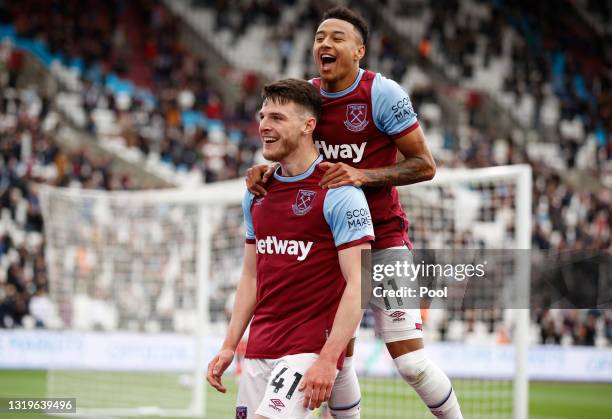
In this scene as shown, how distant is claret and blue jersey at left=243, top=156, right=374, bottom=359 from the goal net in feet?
15.8

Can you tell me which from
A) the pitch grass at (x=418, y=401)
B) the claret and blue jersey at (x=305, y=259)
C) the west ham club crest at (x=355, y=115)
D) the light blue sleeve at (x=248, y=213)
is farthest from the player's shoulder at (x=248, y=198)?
the pitch grass at (x=418, y=401)

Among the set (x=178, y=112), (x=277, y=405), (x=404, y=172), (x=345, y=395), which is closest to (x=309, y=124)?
(x=404, y=172)

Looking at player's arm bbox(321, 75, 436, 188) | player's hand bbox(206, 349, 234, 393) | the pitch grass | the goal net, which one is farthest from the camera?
the pitch grass

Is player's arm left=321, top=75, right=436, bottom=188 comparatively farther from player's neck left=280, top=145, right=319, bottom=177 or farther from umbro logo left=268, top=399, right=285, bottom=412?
umbro logo left=268, top=399, right=285, bottom=412

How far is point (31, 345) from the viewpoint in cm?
1823

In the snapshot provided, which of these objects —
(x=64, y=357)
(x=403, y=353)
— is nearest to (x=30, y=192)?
(x=64, y=357)

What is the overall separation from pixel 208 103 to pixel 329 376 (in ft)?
74.2

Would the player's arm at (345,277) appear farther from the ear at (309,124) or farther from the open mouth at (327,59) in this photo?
the open mouth at (327,59)

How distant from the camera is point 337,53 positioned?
5.76 metres

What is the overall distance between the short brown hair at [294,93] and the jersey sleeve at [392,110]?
66 centimetres

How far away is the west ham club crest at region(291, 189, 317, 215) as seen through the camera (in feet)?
16.7

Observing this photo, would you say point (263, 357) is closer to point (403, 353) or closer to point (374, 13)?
point (403, 353)

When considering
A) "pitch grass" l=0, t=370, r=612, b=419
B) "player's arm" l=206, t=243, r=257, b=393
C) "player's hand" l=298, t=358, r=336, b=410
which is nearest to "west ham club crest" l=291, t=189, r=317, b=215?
"player's arm" l=206, t=243, r=257, b=393

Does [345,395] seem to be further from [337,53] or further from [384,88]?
[337,53]
